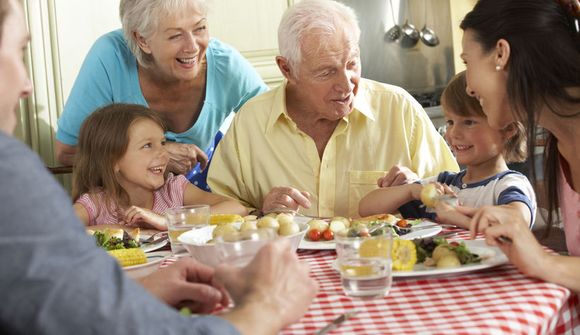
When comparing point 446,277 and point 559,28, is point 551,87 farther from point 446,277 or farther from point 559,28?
point 446,277

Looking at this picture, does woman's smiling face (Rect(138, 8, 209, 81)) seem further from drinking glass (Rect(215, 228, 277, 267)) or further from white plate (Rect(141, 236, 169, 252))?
drinking glass (Rect(215, 228, 277, 267))

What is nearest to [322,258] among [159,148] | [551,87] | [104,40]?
[551,87]

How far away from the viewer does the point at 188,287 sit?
1220 mm

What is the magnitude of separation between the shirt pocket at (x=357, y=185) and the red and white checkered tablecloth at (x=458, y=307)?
1.33 m

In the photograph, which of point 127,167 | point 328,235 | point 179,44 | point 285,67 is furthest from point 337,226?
point 179,44

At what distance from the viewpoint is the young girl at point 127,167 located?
9.86 feet

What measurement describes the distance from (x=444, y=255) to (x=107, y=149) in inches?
74.4

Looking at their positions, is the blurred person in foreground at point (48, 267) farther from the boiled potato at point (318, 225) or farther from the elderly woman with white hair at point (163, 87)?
the elderly woman with white hair at point (163, 87)

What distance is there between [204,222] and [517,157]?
1.06m

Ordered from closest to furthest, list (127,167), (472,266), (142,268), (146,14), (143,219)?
(472,266) → (142,268) → (143,219) → (127,167) → (146,14)

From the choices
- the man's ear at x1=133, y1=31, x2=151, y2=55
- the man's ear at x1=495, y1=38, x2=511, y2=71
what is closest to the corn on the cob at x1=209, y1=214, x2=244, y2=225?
the man's ear at x1=495, y1=38, x2=511, y2=71

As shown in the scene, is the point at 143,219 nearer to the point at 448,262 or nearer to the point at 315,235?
the point at 315,235

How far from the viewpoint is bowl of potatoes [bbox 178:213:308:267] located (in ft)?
3.99

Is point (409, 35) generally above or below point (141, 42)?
below
